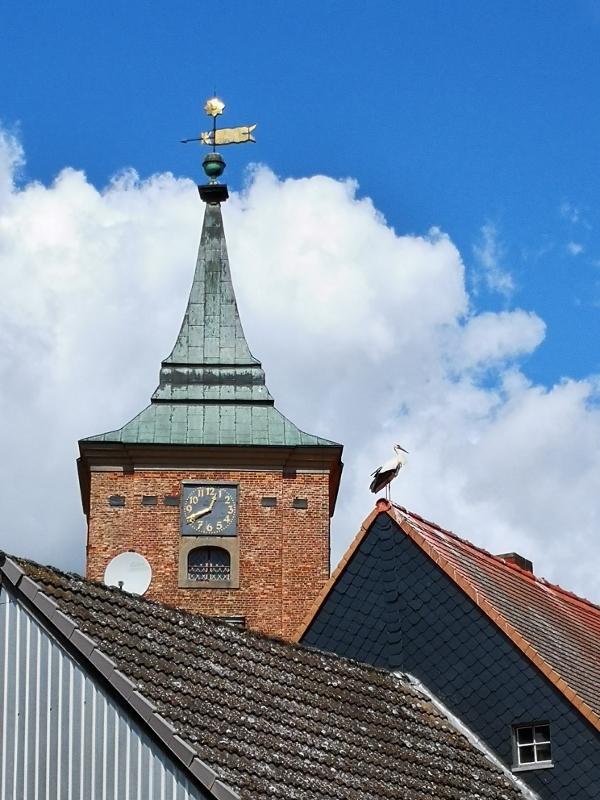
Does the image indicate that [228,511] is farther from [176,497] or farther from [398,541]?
[398,541]

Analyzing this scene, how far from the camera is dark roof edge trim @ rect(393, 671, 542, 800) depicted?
56.2 feet

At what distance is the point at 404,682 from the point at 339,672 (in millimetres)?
1572

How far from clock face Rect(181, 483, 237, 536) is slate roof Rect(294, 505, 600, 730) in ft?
76.7

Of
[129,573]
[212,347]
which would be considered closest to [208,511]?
[212,347]

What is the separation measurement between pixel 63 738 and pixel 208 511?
100 feet

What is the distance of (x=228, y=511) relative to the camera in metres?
44.5

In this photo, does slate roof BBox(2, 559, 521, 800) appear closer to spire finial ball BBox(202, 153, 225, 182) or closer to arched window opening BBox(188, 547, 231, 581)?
arched window opening BBox(188, 547, 231, 581)

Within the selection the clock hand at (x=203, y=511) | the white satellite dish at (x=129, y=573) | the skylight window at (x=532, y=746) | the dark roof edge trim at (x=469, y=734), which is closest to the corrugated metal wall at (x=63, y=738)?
the dark roof edge trim at (x=469, y=734)

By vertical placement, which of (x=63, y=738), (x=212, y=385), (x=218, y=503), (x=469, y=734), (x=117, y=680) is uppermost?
(x=212, y=385)

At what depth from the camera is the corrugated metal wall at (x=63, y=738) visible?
13508mm

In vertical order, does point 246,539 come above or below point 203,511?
below

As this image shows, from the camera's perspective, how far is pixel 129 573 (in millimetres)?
38000

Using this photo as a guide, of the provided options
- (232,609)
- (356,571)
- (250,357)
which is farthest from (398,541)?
(250,357)

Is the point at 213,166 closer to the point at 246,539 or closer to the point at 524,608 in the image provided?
the point at 246,539
